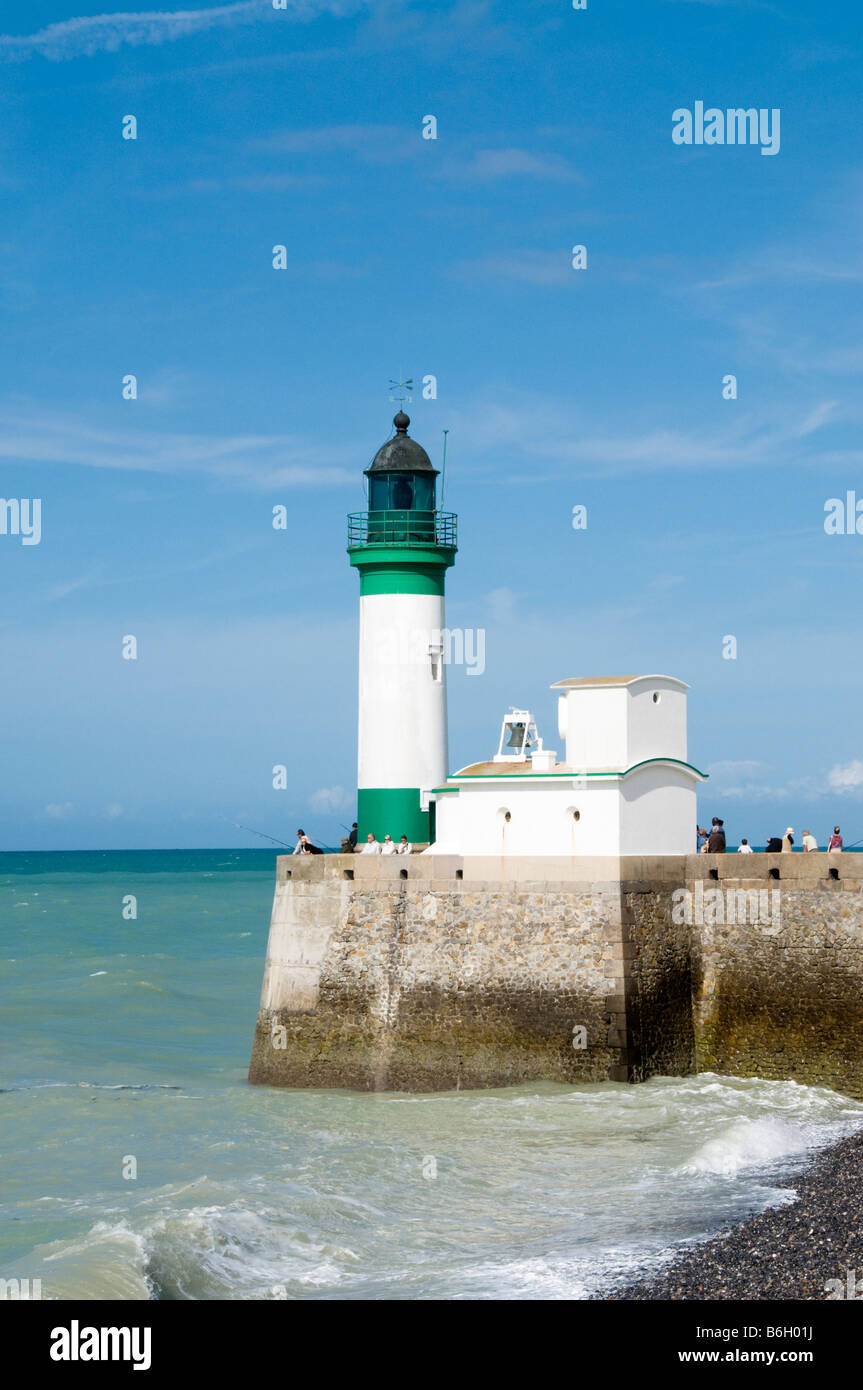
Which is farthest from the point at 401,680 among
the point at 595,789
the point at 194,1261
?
the point at 194,1261

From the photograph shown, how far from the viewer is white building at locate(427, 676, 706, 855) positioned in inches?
709

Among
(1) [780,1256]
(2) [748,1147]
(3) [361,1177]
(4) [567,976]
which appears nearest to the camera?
(1) [780,1256]

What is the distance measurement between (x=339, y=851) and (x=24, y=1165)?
644cm

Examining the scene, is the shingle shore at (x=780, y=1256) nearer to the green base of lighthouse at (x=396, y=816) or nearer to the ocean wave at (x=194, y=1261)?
the ocean wave at (x=194, y=1261)

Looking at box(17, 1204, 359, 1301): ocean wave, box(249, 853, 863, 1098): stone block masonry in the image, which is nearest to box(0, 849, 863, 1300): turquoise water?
box(17, 1204, 359, 1301): ocean wave

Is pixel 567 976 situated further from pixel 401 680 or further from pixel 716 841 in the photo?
pixel 401 680

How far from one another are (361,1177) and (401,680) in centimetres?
758

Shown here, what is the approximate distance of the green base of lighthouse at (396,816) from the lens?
813 inches

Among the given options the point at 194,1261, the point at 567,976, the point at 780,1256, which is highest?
the point at 567,976

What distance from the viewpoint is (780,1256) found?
11.0m

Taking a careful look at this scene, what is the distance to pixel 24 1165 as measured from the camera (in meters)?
16.2

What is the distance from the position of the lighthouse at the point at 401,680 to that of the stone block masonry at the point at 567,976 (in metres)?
1.96

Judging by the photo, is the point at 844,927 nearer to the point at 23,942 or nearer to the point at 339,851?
the point at 339,851
